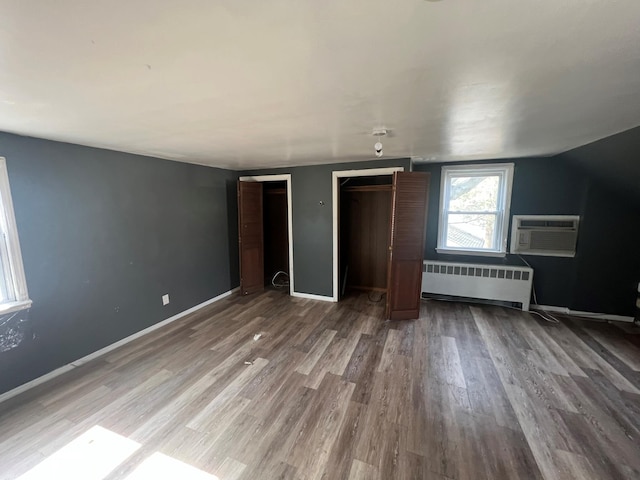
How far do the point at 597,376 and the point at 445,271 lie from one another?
1.88 meters

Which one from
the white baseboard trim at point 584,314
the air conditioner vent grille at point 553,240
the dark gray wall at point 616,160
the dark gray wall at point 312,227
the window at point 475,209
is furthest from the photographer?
the dark gray wall at point 312,227

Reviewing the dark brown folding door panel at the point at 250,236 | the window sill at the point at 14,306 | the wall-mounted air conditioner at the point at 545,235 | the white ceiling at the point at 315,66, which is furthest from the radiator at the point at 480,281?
the window sill at the point at 14,306

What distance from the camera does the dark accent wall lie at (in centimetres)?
217

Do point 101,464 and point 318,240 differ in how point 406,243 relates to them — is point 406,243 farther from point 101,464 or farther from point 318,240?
point 101,464

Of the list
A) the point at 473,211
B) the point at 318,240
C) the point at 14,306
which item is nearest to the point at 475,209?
the point at 473,211

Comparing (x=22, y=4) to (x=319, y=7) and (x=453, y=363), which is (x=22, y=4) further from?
(x=453, y=363)

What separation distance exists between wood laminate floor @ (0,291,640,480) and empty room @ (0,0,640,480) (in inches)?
0.7

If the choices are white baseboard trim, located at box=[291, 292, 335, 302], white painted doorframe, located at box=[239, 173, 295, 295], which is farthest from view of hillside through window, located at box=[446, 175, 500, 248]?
white painted doorframe, located at box=[239, 173, 295, 295]

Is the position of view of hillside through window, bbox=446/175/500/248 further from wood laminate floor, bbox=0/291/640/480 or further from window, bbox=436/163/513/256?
wood laminate floor, bbox=0/291/640/480

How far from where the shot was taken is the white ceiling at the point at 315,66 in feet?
2.53

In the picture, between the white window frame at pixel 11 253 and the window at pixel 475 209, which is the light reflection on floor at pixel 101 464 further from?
the window at pixel 475 209

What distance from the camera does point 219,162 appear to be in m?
3.64

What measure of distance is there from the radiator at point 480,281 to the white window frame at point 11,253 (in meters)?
4.54

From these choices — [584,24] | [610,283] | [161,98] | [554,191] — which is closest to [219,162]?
[161,98]
